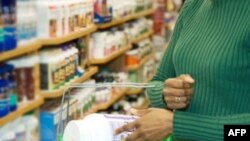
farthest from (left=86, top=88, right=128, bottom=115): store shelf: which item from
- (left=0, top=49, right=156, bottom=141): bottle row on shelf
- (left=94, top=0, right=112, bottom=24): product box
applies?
(left=94, top=0, right=112, bottom=24): product box

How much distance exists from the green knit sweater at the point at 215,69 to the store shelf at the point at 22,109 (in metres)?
1.20

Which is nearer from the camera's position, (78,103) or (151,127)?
(151,127)

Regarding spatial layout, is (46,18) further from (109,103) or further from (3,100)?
(109,103)

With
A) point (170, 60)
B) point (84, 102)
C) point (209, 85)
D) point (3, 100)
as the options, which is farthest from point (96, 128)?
point (84, 102)

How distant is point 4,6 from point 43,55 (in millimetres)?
653

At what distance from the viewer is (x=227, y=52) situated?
4.72 ft

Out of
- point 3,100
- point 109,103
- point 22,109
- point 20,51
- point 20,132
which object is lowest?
point 109,103

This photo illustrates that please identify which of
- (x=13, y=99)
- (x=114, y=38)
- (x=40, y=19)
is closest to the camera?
(x=13, y=99)

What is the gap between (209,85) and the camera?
1488 millimetres

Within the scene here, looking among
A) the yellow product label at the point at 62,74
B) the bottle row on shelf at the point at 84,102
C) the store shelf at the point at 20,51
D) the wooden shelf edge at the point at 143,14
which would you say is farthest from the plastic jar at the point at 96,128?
the wooden shelf edge at the point at 143,14

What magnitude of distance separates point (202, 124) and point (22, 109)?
1.62 m

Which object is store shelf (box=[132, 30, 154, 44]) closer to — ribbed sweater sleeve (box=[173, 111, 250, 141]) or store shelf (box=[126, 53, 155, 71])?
store shelf (box=[126, 53, 155, 71])

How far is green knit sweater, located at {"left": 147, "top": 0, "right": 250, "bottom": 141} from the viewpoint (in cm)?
140

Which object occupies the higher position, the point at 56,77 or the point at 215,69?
the point at 215,69
